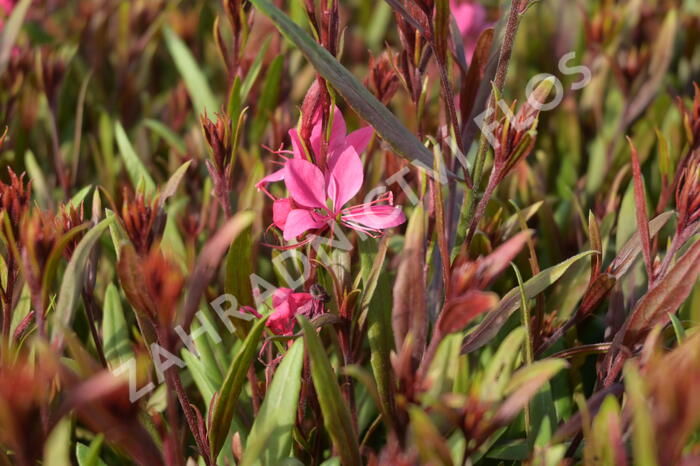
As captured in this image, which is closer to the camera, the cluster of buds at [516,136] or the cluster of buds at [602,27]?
A: the cluster of buds at [516,136]

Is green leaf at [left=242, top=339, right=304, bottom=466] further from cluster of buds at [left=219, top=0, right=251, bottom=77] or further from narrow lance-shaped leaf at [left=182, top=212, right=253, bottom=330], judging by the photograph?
cluster of buds at [left=219, top=0, right=251, bottom=77]

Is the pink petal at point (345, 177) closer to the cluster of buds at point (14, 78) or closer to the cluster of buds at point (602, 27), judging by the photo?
the cluster of buds at point (14, 78)

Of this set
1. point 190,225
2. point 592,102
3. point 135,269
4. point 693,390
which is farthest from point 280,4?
point 693,390

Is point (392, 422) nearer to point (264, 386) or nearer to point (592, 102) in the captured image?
point (264, 386)

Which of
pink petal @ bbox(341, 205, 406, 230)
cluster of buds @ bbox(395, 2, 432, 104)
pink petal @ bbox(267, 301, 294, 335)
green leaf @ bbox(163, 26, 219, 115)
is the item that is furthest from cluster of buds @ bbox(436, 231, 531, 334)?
green leaf @ bbox(163, 26, 219, 115)

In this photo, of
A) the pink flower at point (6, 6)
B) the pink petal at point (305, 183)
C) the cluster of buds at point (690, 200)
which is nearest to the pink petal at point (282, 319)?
the pink petal at point (305, 183)
